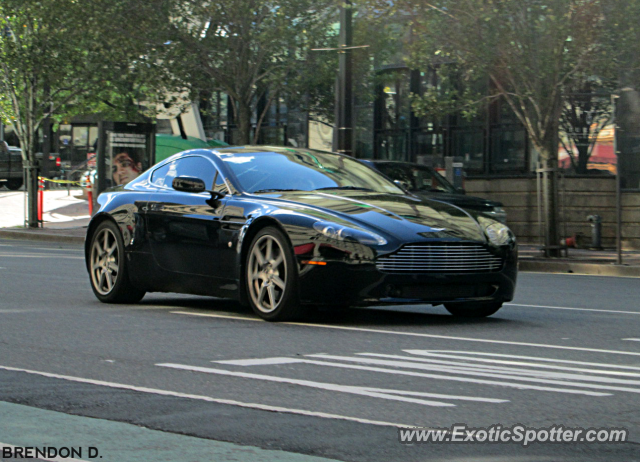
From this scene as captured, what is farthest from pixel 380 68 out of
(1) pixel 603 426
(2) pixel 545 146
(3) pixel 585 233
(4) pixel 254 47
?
(1) pixel 603 426

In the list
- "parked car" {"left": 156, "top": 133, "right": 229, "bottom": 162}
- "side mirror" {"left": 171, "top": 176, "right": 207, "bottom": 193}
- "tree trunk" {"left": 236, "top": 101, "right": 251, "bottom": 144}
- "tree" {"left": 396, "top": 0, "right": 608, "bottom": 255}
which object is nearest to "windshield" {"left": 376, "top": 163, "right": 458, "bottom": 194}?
"tree" {"left": 396, "top": 0, "right": 608, "bottom": 255}

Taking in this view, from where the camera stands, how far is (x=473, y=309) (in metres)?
9.20

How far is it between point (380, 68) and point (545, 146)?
46.8 ft

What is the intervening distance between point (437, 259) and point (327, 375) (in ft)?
7.89

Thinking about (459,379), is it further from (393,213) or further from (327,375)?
(393,213)

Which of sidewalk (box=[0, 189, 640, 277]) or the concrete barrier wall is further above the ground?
the concrete barrier wall

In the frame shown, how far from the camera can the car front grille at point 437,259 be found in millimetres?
8180

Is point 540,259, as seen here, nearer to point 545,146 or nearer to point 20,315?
point 545,146

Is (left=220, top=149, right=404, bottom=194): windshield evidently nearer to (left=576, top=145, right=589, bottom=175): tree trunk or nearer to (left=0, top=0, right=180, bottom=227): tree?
(left=0, top=0, right=180, bottom=227): tree

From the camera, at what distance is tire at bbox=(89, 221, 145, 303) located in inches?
404

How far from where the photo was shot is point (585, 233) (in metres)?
25.0

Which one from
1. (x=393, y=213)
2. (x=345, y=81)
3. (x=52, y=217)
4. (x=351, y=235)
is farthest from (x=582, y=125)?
(x=351, y=235)

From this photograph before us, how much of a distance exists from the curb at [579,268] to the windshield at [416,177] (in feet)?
5.81

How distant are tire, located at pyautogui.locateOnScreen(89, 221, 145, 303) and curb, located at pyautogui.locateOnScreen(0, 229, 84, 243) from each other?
15382mm
